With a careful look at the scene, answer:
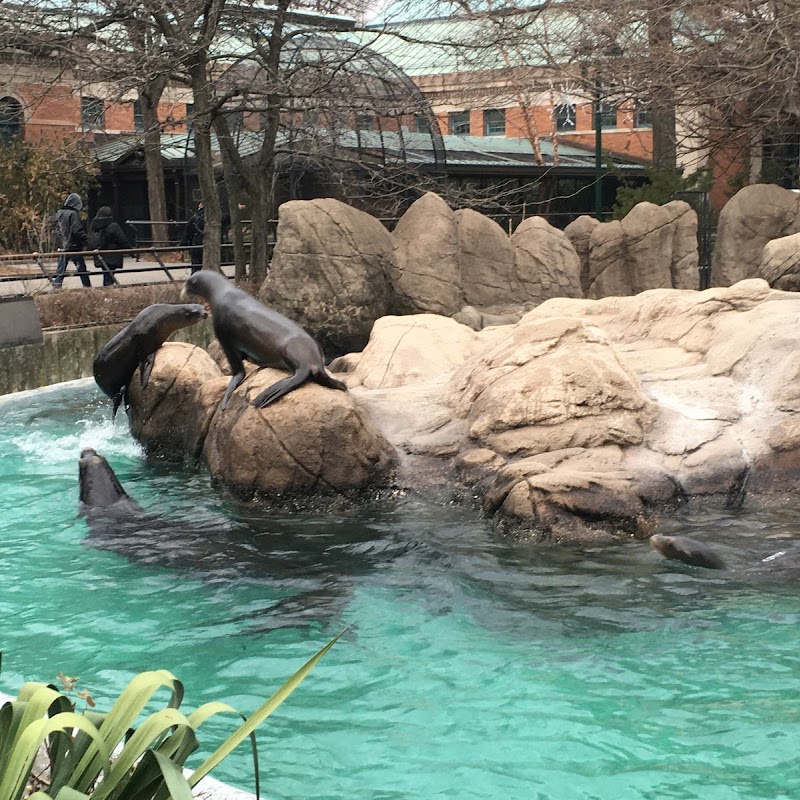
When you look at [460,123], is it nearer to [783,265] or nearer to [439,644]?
[783,265]

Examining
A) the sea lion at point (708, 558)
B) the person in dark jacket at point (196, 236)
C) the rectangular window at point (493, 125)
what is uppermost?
the rectangular window at point (493, 125)

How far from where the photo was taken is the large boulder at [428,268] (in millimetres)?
15680

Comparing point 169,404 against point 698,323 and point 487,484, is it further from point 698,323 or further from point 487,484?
point 698,323

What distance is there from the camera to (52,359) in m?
14.1

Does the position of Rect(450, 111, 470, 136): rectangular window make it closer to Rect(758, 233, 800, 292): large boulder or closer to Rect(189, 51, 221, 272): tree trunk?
Rect(189, 51, 221, 272): tree trunk

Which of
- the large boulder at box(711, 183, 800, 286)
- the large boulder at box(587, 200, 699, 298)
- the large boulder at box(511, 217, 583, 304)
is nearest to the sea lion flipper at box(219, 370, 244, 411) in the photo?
the large boulder at box(511, 217, 583, 304)

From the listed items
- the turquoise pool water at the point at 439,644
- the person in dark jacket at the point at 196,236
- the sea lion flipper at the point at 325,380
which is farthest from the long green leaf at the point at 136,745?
the person in dark jacket at the point at 196,236

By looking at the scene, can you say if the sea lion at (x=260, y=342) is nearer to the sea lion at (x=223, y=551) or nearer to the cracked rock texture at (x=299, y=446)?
the cracked rock texture at (x=299, y=446)

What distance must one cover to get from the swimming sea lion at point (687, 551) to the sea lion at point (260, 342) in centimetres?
309

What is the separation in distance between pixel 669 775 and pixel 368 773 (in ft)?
3.99

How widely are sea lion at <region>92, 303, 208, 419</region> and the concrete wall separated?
3.26 meters

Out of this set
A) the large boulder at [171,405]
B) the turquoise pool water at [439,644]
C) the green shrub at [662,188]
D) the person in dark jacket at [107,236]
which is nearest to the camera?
the turquoise pool water at [439,644]

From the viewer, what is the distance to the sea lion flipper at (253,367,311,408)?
28.2 feet

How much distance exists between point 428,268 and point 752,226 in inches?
256
